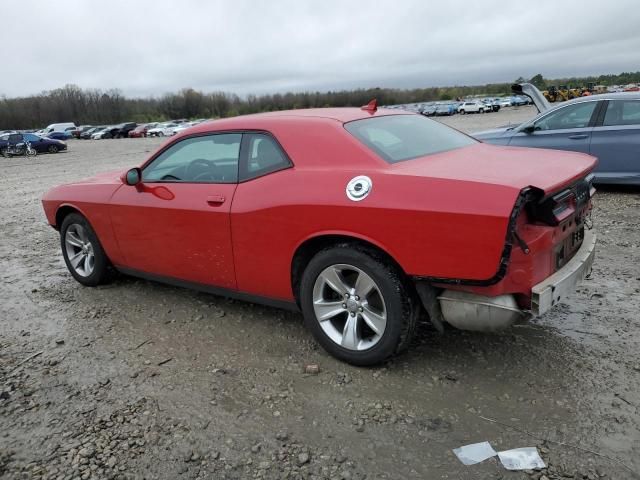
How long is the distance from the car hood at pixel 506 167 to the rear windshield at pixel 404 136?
0.34ft

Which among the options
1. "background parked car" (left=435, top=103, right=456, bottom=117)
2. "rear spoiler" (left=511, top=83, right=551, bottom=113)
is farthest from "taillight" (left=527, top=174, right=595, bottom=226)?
"background parked car" (left=435, top=103, right=456, bottom=117)

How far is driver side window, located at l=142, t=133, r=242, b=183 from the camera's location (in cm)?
380

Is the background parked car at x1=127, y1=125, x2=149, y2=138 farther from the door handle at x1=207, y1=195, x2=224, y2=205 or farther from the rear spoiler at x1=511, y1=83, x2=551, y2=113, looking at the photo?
the door handle at x1=207, y1=195, x2=224, y2=205

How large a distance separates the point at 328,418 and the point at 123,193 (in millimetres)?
2695

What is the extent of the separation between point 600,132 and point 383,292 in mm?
6063

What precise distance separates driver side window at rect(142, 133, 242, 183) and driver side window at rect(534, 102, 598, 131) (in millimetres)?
5881

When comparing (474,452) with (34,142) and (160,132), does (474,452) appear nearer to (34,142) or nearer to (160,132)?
(34,142)

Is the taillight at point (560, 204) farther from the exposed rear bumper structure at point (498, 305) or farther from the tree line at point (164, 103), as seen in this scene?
the tree line at point (164, 103)

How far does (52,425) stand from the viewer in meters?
2.94

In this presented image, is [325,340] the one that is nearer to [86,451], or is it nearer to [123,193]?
[86,451]

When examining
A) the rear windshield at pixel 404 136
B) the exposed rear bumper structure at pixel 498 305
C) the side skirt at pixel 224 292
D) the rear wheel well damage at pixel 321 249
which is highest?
the rear windshield at pixel 404 136

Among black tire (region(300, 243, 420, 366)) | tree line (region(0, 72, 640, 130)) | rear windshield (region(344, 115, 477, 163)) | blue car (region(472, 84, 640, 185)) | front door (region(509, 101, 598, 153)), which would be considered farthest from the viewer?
tree line (region(0, 72, 640, 130))

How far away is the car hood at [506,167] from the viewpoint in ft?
9.20

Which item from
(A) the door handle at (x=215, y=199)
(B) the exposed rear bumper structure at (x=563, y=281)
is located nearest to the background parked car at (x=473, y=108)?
(B) the exposed rear bumper structure at (x=563, y=281)
